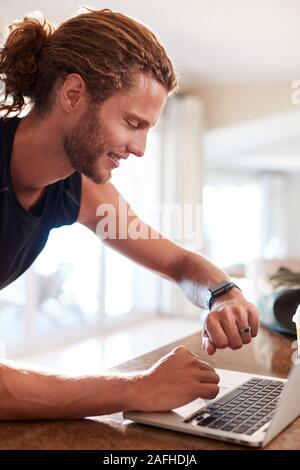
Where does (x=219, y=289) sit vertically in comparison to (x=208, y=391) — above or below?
above

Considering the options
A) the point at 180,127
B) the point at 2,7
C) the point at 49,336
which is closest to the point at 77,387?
the point at 2,7

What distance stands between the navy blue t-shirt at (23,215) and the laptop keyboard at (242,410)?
59 cm

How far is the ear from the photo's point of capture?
1.15 meters

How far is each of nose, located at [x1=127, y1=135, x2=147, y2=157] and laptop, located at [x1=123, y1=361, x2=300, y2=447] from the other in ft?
1.71

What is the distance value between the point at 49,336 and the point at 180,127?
2473 mm

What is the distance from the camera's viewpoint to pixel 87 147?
1154mm

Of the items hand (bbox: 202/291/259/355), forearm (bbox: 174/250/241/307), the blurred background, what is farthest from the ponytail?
the blurred background

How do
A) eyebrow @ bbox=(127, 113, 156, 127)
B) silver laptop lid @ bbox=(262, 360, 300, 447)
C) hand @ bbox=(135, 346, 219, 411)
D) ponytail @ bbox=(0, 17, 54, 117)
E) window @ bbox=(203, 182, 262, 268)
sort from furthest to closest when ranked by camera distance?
1. window @ bbox=(203, 182, 262, 268)
2. ponytail @ bbox=(0, 17, 54, 117)
3. eyebrow @ bbox=(127, 113, 156, 127)
4. hand @ bbox=(135, 346, 219, 411)
5. silver laptop lid @ bbox=(262, 360, 300, 447)

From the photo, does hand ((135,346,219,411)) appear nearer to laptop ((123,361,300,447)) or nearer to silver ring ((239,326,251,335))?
laptop ((123,361,300,447))

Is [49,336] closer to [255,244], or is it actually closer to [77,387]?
[77,387]

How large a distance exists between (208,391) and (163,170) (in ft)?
16.5

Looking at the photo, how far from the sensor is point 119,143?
114 cm

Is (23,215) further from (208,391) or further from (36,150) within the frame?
(208,391)

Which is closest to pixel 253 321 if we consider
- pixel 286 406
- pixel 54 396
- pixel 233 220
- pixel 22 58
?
pixel 286 406
